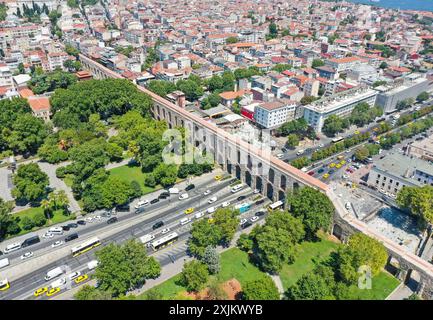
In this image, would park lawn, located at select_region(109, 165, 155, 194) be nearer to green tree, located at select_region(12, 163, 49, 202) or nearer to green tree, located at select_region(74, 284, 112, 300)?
green tree, located at select_region(12, 163, 49, 202)

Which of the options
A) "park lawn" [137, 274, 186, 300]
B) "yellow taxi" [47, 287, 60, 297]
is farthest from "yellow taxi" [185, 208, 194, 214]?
"yellow taxi" [47, 287, 60, 297]

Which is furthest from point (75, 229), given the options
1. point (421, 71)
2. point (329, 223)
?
point (421, 71)

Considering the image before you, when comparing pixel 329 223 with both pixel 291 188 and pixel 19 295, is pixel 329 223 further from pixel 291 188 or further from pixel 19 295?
pixel 19 295

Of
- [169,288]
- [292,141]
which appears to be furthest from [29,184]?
[292,141]

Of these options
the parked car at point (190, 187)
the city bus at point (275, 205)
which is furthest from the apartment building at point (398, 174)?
the parked car at point (190, 187)

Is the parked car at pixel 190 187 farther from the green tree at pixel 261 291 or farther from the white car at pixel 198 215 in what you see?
the green tree at pixel 261 291

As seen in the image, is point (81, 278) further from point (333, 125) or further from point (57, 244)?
point (333, 125)

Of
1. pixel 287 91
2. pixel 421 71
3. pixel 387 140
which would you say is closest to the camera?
pixel 387 140
